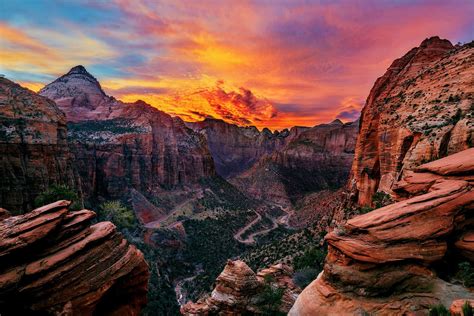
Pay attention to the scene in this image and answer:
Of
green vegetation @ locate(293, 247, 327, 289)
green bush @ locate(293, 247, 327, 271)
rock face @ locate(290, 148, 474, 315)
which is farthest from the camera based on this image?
green bush @ locate(293, 247, 327, 271)

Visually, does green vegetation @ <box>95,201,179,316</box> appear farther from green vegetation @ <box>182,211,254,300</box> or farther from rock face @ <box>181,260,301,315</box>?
rock face @ <box>181,260,301,315</box>

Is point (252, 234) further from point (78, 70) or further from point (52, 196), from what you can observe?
point (78, 70)

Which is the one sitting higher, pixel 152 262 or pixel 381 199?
pixel 381 199

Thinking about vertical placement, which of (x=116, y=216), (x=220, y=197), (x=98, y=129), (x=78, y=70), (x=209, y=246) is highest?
(x=78, y=70)

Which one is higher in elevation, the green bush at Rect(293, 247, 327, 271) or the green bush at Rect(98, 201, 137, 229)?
the green bush at Rect(293, 247, 327, 271)

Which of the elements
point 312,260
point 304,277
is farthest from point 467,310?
point 312,260

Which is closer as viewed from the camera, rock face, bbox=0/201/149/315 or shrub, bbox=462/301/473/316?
shrub, bbox=462/301/473/316

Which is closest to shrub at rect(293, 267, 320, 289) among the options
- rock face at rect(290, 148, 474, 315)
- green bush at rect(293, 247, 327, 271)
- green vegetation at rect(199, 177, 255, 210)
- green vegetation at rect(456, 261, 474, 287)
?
green bush at rect(293, 247, 327, 271)

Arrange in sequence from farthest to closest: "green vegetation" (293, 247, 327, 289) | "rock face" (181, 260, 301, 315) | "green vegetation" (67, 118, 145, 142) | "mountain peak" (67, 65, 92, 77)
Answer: "mountain peak" (67, 65, 92, 77) < "green vegetation" (67, 118, 145, 142) < "green vegetation" (293, 247, 327, 289) < "rock face" (181, 260, 301, 315)
